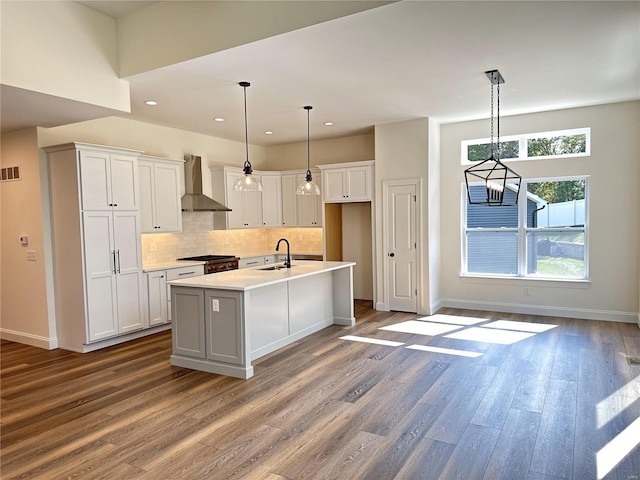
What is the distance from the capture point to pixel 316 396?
3.82 metres

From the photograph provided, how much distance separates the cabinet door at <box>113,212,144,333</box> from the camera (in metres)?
5.52

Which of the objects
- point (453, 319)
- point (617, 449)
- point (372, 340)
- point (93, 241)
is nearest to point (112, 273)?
point (93, 241)

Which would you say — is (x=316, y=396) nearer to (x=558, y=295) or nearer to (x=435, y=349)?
(x=435, y=349)

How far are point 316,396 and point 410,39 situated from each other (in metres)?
3.13

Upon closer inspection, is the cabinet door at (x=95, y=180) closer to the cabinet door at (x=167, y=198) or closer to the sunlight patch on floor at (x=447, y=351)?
the cabinet door at (x=167, y=198)

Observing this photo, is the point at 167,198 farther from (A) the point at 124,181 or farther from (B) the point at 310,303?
(B) the point at 310,303

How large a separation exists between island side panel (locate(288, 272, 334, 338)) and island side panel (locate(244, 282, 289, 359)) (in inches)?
6.2

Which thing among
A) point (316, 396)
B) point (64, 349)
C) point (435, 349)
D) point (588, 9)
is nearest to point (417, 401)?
point (316, 396)

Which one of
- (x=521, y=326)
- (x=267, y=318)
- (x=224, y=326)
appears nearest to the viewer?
(x=224, y=326)

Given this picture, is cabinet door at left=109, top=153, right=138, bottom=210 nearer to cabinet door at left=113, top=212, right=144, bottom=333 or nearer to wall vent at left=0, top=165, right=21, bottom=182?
cabinet door at left=113, top=212, right=144, bottom=333

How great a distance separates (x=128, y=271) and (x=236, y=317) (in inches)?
85.9

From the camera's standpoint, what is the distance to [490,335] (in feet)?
18.2

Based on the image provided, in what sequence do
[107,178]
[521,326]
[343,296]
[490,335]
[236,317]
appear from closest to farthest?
[236,317] → [107,178] → [490,335] → [521,326] → [343,296]

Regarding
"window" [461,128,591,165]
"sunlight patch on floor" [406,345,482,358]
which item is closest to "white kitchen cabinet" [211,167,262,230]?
"window" [461,128,591,165]
